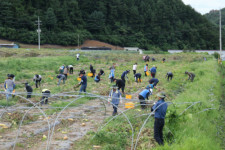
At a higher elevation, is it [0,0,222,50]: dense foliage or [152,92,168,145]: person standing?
[0,0,222,50]: dense foliage

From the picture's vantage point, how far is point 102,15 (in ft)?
286

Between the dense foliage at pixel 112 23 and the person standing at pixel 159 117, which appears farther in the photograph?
the dense foliage at pixel 112 23

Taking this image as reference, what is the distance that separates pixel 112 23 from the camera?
9200 centimetres

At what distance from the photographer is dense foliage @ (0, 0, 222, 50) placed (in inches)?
2822

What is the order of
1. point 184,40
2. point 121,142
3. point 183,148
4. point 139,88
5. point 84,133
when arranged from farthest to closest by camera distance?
point 184,40, point 139,88, point 84,133, point 121,142, point 183,148

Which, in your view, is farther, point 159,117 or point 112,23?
point 112,23

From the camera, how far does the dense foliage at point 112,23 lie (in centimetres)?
7169

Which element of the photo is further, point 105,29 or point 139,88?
point 105,29

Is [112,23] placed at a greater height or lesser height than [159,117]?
greater

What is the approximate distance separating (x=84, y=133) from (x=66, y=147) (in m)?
1.49

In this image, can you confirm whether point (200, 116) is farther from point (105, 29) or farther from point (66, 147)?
point (105, 29)

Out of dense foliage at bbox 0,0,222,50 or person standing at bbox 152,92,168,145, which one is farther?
dense foliage at bbox 0,0,222,50

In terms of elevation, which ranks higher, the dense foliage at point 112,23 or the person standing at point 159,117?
the dense foliage at point 112,23

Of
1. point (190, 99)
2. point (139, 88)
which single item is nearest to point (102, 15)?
point (139, 88)
